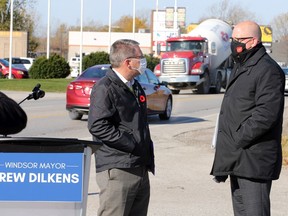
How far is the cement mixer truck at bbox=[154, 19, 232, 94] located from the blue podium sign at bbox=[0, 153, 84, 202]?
32434 millimetres

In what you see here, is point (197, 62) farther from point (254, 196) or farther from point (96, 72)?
point (254, 196)

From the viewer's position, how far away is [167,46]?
3844 cm

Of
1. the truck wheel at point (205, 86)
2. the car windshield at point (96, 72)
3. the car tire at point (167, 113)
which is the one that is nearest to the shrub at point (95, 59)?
the truck wheel at point (205, 86)

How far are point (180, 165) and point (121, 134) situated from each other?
6741 mm

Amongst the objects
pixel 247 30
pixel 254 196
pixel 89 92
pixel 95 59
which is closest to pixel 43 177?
pixel 254 196

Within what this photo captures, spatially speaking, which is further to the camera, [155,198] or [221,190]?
[221,190]

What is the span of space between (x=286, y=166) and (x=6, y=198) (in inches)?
329

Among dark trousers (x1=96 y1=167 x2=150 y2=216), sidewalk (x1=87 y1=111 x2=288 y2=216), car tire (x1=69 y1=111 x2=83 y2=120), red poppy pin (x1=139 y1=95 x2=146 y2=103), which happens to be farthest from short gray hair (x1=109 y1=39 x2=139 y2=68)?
car tire (x1=69 y1=111 x2=83 y2=120)

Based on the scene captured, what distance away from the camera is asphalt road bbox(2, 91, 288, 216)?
8812 mm

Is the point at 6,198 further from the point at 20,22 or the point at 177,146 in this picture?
the point at 20,22

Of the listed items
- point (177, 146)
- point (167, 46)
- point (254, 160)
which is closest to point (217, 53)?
point (167, 46)

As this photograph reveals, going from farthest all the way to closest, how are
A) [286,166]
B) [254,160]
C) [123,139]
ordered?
[286,166] → [254,160] → [123,139]

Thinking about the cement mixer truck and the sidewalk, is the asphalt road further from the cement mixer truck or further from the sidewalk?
the cement mixer truck

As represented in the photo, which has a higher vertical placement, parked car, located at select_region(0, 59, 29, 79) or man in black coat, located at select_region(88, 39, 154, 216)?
man in black coat, located at select_region(88, 39, 154, 216)
